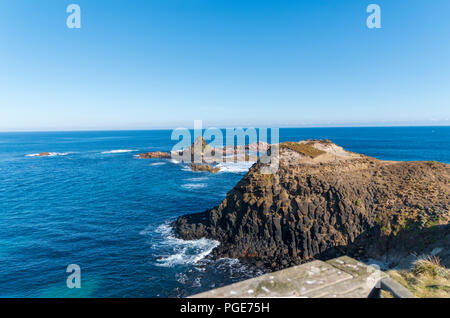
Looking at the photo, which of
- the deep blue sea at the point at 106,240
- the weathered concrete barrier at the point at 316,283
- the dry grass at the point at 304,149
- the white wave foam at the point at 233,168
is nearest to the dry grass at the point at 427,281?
the weathered concrete barrier at the point at 316,283

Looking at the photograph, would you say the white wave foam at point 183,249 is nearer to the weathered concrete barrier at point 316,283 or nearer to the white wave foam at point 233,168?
the weathered concrete barrier at point 316,283

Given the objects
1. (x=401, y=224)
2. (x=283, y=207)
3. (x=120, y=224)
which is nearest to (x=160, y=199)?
(x=120, y=224)

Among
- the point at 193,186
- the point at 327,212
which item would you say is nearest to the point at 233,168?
the point at 193,186

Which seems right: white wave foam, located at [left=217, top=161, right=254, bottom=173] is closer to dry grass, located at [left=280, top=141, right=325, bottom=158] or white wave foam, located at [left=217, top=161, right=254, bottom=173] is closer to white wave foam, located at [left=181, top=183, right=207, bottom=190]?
white wave foam, located at [left=181, top=183, right=207, bottom=190]

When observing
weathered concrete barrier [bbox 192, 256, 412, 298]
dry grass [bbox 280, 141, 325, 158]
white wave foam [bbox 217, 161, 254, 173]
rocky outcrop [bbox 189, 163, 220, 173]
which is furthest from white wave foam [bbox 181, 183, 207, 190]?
weathered concrete barrier [bbox 192, 256, 412, 298]

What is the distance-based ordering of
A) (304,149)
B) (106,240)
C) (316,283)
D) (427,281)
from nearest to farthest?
(316,283), (427,281), (106,240), (304,149)

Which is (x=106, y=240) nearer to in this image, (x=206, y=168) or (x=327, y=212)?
(x=327, y=212)
